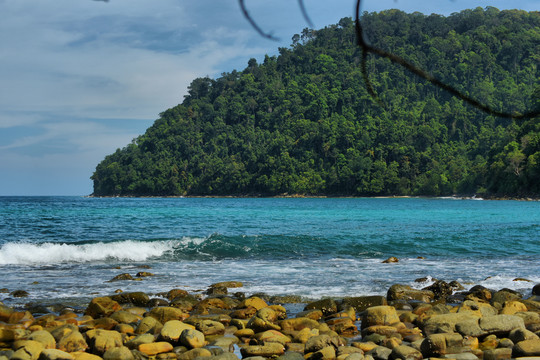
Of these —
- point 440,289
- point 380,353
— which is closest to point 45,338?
point 380,353

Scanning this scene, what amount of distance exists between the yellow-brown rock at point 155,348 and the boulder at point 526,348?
3974 mm

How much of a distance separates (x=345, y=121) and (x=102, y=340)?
439 ft

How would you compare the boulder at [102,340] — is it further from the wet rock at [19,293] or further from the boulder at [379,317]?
the wet rock at [19,293]

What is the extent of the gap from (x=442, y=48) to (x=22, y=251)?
15216cm

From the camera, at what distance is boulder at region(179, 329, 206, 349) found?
633cm

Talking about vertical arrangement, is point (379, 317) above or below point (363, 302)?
above

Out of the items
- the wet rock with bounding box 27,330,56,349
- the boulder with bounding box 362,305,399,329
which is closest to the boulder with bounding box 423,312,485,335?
the boulder with bounding box 362,305,399,329

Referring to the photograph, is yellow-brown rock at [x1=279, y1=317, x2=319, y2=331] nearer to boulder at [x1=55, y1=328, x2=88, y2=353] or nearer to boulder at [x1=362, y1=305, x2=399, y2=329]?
boulder at [x1=362, y1=305, x2=399, y2=329]

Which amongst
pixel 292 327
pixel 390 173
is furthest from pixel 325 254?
pixel 390 173

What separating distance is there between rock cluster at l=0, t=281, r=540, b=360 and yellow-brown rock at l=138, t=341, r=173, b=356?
0.04 feet

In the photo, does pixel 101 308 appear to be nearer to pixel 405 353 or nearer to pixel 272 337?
pixel 272 337

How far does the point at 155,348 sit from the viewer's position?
620cm

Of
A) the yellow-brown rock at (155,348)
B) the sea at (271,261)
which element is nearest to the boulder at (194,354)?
the yellow-brown rock at (155,348)

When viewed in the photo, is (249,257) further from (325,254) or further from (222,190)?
(222,190)
